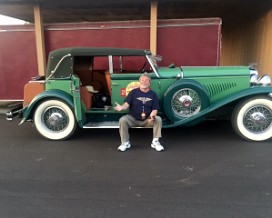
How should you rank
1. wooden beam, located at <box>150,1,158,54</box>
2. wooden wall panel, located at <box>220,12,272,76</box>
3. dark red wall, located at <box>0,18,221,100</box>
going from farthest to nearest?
wooden wall panel, located at <box>220,12,272,76</box>, dark red wall, located at <box>0,18,221,100</box>, wooden beam, located at <box>150,1,158,54</box>

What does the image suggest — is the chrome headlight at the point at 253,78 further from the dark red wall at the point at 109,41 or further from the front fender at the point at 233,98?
the dark red wall at the point at 109,41

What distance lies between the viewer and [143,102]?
4914mm

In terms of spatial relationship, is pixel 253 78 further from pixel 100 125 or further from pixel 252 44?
pixel 252 44

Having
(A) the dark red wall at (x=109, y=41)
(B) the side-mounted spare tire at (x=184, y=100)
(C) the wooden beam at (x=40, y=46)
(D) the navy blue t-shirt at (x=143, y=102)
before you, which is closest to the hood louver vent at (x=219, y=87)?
(B) the side-mounted spare tire at (x=184, y=100)

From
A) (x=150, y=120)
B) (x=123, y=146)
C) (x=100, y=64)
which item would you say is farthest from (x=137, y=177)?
(x=100, y=64)

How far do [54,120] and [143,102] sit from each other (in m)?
1.68

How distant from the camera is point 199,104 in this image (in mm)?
5227

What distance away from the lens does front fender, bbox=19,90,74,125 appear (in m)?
5.32

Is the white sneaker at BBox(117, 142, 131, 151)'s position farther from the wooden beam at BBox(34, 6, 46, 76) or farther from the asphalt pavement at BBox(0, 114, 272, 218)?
the wooden beam at BBox(34, 6, 46, 76)

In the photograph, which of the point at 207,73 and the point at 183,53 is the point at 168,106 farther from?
the point at 183,53

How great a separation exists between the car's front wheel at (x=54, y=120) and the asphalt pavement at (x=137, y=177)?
18cm

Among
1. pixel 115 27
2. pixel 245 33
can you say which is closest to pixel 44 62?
pixel 115 27

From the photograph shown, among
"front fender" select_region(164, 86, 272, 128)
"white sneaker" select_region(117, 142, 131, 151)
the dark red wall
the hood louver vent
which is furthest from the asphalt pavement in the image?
the dark red wall

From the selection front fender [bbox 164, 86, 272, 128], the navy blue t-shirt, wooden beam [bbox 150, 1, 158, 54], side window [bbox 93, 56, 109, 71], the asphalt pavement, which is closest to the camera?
the asphalt pavement
